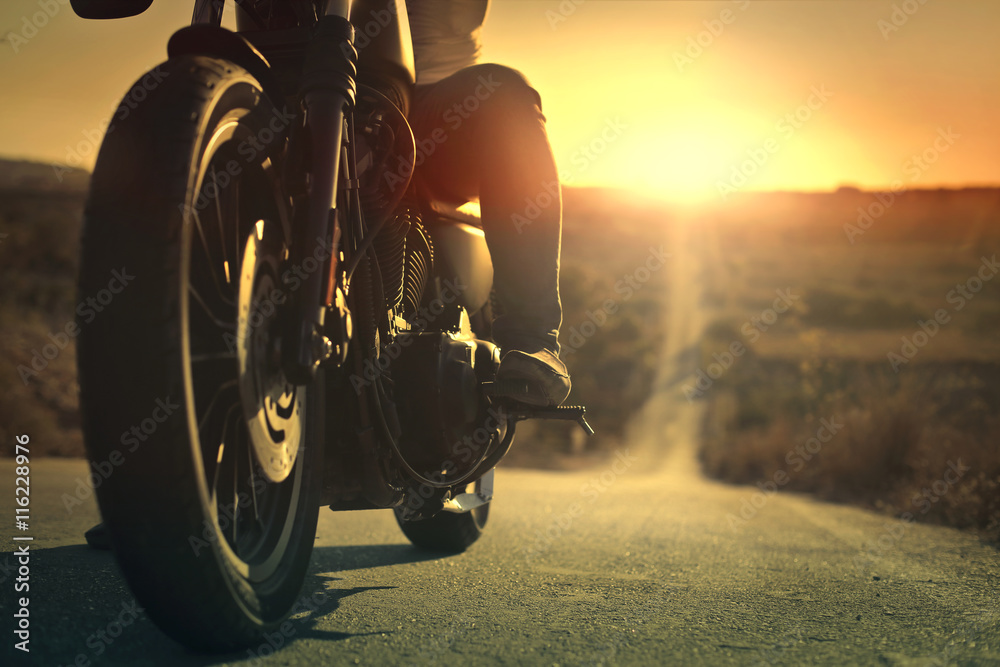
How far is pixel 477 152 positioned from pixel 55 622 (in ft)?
4.56

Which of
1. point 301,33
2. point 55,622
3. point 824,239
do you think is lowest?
point 55,622

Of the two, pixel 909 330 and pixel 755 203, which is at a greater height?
pixel 755 203

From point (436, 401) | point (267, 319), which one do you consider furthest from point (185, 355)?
point (436, 401)

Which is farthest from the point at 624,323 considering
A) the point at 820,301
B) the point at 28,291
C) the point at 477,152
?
the point at 477,152

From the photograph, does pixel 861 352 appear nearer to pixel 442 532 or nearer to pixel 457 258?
pixel 442 532

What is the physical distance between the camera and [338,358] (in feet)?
4.99

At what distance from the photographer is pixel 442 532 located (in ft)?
8.83

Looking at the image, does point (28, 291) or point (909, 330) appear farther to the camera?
point (909, 330)

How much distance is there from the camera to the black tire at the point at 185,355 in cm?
111

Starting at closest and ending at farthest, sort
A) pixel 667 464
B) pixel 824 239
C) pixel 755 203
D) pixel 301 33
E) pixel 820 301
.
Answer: pixel 301 33
pixel 667 464
pixel 820 301
pixel 824 239
pixel 755 203

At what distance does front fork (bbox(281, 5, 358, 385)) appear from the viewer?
139cm

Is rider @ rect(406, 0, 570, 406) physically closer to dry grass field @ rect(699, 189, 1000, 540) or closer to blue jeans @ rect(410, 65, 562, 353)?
blue jeans @ rect(410, 65, 562, 353)

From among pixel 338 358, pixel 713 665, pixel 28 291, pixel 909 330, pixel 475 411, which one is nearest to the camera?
pixel 713 665

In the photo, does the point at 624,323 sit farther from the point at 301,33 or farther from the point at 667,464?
the point at 301,33
